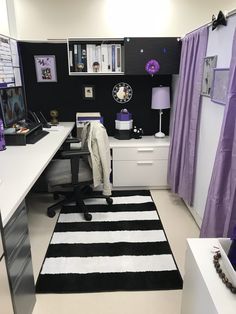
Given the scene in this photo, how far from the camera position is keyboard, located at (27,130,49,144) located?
7.60 feet

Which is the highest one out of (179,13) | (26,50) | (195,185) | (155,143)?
(179,13)

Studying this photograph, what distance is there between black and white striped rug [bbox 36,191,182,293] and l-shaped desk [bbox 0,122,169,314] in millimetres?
348

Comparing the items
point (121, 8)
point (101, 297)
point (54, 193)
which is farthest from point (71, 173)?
point (121, 8)

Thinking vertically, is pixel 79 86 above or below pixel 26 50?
below

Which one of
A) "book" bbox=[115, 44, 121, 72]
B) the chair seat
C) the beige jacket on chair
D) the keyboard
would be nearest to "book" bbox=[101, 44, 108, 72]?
"book" bbox=[115, 44, 121, 72]

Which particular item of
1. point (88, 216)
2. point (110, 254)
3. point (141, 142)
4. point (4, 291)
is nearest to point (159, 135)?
point (141, 142)

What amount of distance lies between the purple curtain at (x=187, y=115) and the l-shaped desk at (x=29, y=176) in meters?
0.30

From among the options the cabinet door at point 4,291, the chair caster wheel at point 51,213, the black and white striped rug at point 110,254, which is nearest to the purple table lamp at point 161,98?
the black and white striped rug at point 110,254

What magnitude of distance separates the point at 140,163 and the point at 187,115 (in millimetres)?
827

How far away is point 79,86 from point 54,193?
1.33 meters

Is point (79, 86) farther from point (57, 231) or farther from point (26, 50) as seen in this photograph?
point (57, 231)

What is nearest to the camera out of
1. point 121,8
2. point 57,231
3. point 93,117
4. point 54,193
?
point 57,231

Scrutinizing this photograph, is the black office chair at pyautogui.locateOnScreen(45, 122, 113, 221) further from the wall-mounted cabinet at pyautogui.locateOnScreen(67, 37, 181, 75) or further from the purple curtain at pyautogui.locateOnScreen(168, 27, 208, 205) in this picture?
the wall-mounted cabinet at pyautogui.locateOnScreen(67, 37, 181, 75)

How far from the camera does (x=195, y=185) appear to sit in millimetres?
2455
